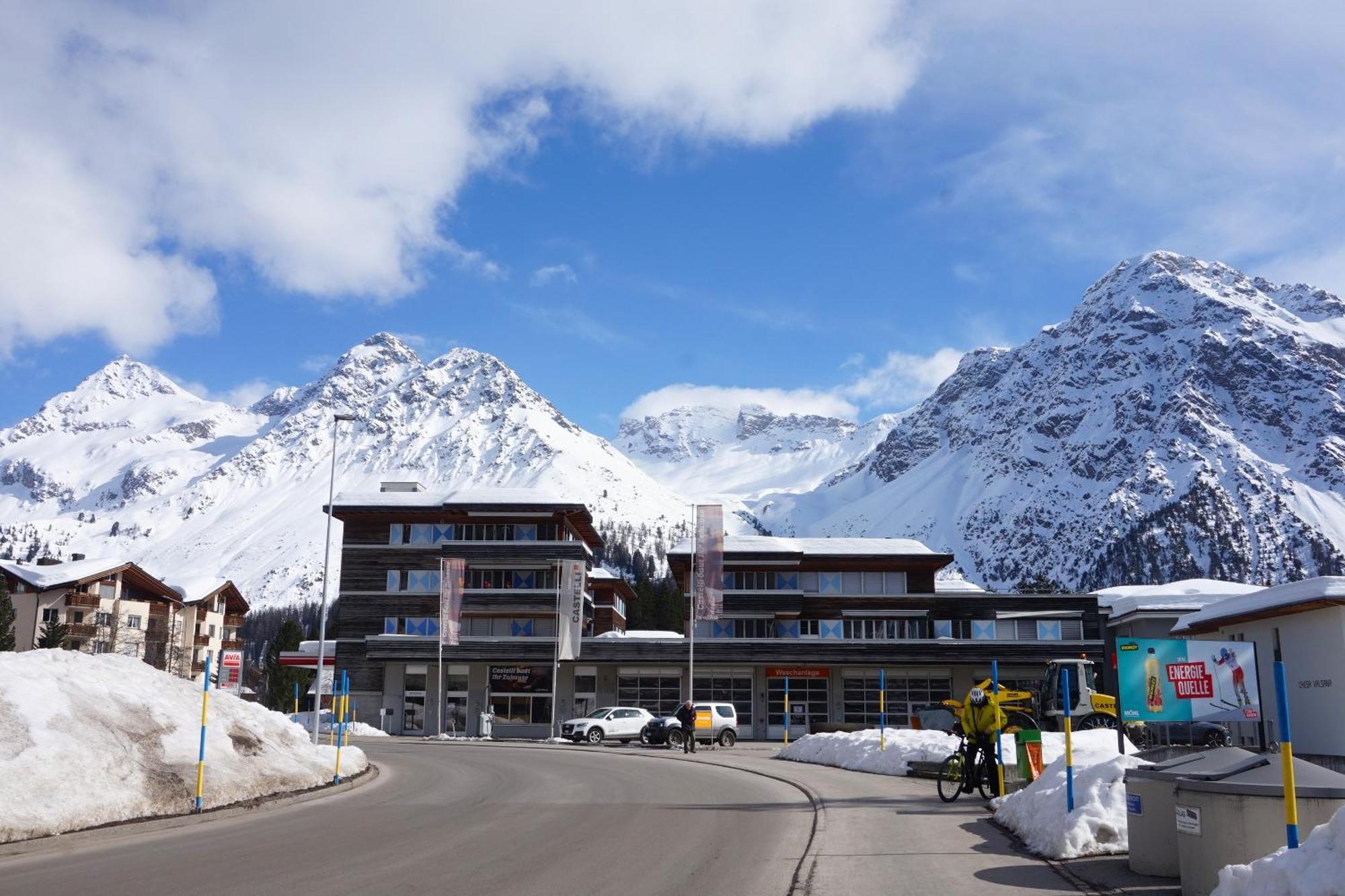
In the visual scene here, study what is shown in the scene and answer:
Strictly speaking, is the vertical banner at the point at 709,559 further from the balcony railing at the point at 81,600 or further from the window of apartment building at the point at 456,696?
the balcony railing at the point at 81,600

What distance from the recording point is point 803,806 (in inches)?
774

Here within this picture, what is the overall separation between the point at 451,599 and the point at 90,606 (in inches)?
1443

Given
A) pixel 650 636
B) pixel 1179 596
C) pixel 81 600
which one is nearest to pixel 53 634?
pixel 81 600

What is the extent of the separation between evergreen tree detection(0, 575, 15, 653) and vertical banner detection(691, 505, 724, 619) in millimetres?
41183

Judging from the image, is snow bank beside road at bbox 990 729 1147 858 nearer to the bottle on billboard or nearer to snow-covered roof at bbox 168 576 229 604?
the bottle on billboard

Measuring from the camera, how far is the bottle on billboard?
17.9 meters

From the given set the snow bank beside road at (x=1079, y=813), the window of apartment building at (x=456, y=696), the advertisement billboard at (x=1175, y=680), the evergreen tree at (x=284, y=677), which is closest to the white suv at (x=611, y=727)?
the window of apartment building at (x=456, y=696)

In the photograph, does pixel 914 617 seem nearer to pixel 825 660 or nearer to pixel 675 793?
pixel 825 660

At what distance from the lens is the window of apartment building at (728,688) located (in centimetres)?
6488

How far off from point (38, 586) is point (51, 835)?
3011 inches

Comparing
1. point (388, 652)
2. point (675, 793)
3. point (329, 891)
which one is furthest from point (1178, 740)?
point (388, 652)

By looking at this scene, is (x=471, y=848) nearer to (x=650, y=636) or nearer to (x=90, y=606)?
(x=650, y=636)

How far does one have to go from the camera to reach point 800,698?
6481 centimetres

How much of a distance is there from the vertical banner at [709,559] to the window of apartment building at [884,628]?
1538 cm
